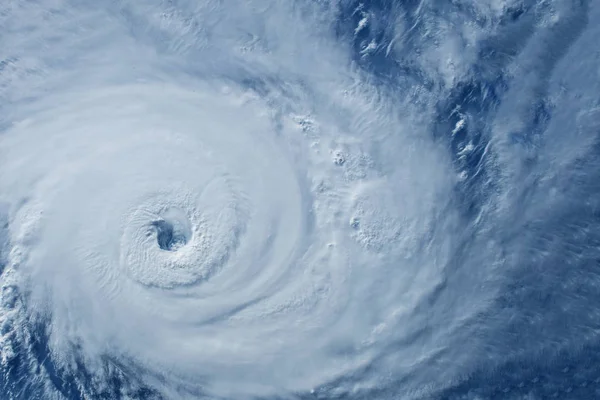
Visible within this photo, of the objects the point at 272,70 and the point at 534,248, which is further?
the point at 272,70

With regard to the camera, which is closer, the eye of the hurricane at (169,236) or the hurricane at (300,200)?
the hurricane at (300,200)

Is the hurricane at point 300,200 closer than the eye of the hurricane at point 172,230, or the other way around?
the hurricane at point 300,200

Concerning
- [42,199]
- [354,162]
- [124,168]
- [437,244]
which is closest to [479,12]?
[354,162]

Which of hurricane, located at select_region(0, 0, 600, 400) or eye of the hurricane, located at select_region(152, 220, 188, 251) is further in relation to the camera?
eye of the hurricane, located at select_region(152, 220, 188, 251)

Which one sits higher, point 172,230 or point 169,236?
point 172,230

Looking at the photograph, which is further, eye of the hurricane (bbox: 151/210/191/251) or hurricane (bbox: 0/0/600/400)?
eye of the hurricane (bbox: 151/210/191/251)

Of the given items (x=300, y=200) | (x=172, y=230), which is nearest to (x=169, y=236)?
(x=172, y=230)

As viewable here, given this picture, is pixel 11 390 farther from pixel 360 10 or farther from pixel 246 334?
pixel 360 10

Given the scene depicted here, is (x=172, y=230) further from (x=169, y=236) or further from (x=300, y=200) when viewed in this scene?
(x=300, y=200)
